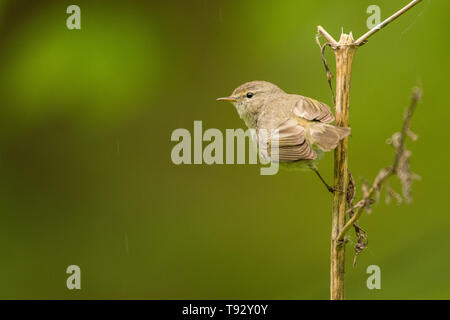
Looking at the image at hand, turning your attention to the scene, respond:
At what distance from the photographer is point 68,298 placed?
429 centimetres

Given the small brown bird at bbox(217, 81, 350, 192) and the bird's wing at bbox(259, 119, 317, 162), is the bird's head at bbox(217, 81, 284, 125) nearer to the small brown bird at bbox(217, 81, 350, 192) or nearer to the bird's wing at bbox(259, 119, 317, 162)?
the small brown bird at bbox(217, 81, 350, 192)

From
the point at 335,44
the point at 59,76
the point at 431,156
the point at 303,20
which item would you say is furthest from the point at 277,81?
the point at 335,44

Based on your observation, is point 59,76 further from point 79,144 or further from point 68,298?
point 68,298

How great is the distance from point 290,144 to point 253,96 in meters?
0.79

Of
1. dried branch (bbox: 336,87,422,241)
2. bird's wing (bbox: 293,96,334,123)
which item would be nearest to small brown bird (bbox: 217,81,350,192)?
bird's wing (bbox: 293,96,334,123)

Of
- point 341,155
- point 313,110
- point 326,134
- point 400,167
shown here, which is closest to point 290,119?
point 313,110

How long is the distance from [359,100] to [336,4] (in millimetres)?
704

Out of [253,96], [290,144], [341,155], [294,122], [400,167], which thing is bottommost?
[400,167]

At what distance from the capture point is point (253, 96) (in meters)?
3.74

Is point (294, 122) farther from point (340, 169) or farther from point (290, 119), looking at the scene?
point (340, 169)

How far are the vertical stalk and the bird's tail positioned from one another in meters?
0.03

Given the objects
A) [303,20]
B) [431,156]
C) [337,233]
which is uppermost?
[303,20]

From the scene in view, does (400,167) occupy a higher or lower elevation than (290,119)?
lower

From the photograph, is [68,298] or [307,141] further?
[68,298]
